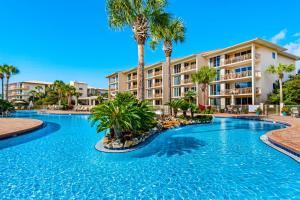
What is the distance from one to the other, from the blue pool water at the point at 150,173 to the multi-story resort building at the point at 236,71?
21779 mm

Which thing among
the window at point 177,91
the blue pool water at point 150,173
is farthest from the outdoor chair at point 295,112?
the window at point 177,91

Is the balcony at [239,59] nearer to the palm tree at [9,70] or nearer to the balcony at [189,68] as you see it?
the balcony at [189,68]

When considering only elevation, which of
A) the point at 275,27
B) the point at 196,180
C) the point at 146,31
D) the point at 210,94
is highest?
the point at 275,27

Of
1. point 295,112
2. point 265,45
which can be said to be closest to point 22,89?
point 265,45

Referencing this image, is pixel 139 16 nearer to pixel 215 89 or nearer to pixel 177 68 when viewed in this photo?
pixel 215 89

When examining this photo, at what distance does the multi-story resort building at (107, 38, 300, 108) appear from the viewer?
30.7 meters

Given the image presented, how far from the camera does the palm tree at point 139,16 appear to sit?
13.6 metres

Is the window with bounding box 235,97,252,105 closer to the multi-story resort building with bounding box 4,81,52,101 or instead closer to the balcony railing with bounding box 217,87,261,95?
the balcony railing with bounding box 217,87,261,95

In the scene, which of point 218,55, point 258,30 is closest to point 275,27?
point 258,30

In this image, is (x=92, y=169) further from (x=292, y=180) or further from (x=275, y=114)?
(x=275, y=114)

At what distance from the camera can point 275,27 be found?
28672 millimetres

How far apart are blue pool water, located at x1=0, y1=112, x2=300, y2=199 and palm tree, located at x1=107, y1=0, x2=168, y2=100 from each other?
6474 mm

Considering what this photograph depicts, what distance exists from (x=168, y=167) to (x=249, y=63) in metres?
29.5

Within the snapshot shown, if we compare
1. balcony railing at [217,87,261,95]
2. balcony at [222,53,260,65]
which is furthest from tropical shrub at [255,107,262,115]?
balcony at [222,53,260,65]
